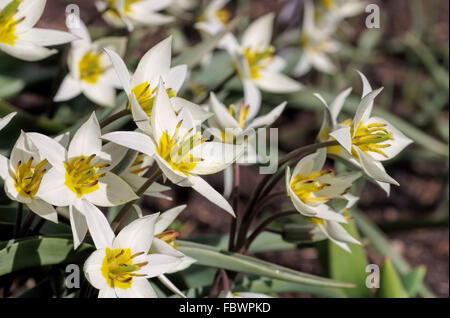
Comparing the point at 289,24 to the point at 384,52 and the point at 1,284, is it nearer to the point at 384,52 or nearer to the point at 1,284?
the point at 384,52

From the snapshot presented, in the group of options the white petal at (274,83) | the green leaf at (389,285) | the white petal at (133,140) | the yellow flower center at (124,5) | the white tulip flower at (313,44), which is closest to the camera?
the white petal at (133,140)

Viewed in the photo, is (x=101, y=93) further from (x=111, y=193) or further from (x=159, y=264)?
(x=159, y=264)

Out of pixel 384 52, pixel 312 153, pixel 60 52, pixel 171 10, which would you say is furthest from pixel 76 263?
pixel 384 52

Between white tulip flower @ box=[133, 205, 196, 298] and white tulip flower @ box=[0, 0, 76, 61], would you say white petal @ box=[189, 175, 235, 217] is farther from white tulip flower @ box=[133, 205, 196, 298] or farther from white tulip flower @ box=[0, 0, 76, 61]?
white tulip flower @ box=[0, 0, 76, 61]

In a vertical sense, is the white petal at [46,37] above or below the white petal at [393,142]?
above

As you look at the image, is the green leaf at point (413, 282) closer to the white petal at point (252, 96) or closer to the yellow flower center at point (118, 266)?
the white petal at point (252, 96)

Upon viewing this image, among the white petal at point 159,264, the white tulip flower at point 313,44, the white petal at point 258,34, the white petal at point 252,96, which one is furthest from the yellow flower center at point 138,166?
the white tulip flower at point 313,44

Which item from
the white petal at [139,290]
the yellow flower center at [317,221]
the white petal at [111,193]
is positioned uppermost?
the white petal at [111,193]
